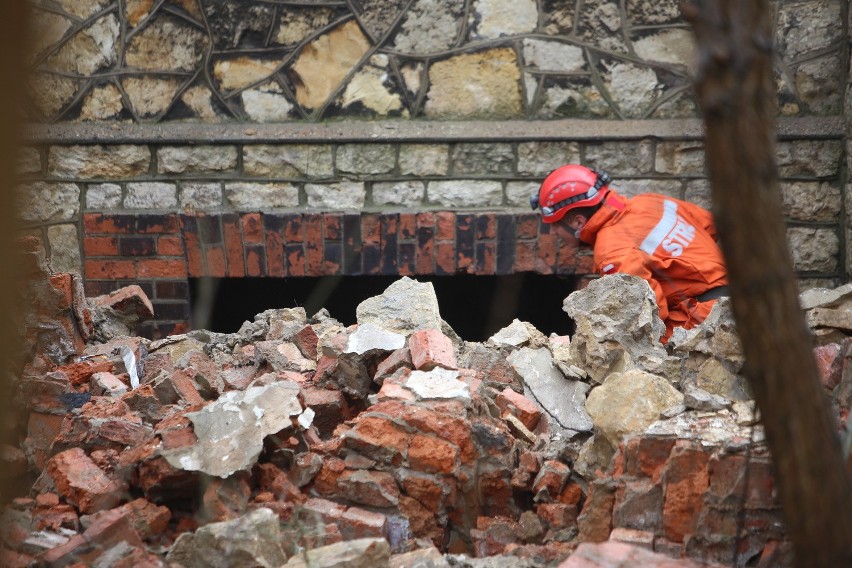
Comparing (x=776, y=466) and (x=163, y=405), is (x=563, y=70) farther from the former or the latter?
(x=776, y=466)

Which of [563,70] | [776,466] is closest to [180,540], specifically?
[776,466]

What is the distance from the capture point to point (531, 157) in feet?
16.9

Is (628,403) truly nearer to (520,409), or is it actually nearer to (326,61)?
(520,409)

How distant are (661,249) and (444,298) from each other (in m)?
1.54

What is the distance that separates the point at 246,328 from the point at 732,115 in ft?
9.02

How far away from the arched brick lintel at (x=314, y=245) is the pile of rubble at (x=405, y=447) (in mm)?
1624

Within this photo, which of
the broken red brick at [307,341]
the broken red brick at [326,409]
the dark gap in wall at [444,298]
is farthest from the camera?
the dark gap in wall at [444,298]

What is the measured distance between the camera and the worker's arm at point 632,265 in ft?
15.4

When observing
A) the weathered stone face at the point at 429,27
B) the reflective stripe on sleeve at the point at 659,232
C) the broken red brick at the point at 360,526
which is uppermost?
the weathered stone face at the point at 429,27

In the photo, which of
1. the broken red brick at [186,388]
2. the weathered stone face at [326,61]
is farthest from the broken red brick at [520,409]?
the weathered stone face at [326,61]

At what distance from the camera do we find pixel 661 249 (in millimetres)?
4809

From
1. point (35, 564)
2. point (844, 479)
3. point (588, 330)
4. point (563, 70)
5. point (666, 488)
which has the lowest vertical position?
point (35, 564)

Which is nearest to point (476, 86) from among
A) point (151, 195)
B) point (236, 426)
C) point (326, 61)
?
point (326, 61)

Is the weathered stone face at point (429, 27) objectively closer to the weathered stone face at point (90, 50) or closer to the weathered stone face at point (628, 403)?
the weathered stone face at point (90, 50)
